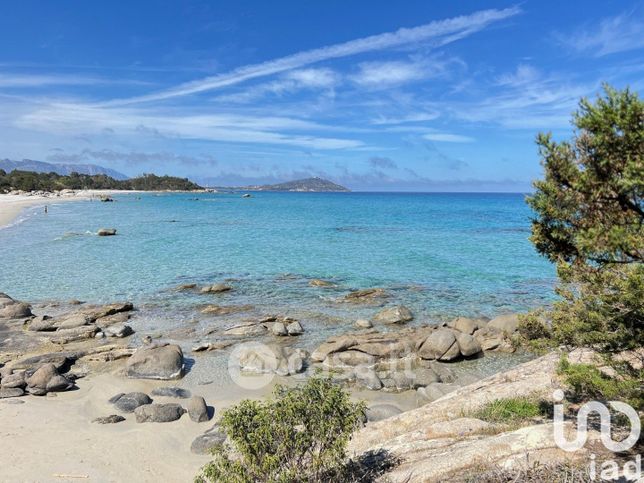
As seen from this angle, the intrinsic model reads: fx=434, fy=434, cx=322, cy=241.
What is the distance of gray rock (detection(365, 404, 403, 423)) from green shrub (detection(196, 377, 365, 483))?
555 cm

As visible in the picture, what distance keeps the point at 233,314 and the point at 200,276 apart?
9.65 m

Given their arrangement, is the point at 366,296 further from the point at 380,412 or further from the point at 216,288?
the point at 380,412

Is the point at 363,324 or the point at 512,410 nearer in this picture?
the point at 512,410

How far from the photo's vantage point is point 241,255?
133ft

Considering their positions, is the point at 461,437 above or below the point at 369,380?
above

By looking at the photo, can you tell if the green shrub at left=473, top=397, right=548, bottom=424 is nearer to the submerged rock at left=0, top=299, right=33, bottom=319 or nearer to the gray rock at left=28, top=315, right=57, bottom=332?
the gray rock at left=28, top=315, right=57, bottom=332

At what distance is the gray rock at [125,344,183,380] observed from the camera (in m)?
14.9

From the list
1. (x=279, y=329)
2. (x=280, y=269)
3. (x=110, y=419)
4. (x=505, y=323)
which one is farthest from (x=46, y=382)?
(x=280, y=269)

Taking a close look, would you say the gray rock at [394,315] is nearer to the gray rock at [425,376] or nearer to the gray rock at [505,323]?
the gray rock at [505,323]

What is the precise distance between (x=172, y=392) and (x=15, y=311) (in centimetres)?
1309

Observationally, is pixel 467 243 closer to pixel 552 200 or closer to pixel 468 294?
pixel 468 294

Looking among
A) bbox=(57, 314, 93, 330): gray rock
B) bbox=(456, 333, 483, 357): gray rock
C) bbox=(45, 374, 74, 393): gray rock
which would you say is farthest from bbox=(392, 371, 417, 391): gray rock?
bbox=(57, 314, 93, 330): gray rock

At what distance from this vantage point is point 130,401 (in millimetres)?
A: 12758

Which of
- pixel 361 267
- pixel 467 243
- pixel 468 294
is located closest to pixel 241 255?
pixel 361 267
